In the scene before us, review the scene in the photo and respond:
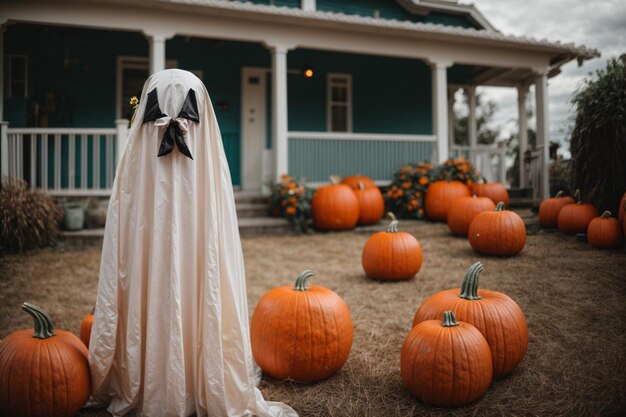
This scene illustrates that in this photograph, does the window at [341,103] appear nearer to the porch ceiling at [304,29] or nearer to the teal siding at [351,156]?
the teal siding at [351,156]

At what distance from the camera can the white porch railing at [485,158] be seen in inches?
437

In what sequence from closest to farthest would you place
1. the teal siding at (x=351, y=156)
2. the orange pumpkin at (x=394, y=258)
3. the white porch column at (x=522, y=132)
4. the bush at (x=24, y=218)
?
the orange pumpkin at (x=394, y=258) < the bush at (x=24, y=218) < the teal siding at (x=351, y=156) < the white porch column at (x=522, y=132)

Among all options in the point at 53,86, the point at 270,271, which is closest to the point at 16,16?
the point at 53,86

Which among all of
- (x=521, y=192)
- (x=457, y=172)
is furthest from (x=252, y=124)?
(x=521, y=192)

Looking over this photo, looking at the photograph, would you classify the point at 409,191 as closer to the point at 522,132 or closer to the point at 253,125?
the point at 253,125

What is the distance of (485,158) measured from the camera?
11.2 meters

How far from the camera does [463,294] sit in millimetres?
2723

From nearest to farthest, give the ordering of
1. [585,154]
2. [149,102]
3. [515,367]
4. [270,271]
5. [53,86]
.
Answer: [149,102], [515,367], [585,154], [270,271], [53,86]

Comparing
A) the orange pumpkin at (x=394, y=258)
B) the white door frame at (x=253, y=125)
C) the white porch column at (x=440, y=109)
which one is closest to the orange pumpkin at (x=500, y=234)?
the orange pumpkin at (x=394, y=258)

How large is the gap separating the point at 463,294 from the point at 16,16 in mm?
7154

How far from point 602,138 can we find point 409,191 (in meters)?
3.97

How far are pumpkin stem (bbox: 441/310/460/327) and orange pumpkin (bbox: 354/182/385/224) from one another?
5.40 meters

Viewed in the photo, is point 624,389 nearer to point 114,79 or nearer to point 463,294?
point 463,294

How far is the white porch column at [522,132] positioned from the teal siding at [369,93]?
216cm
